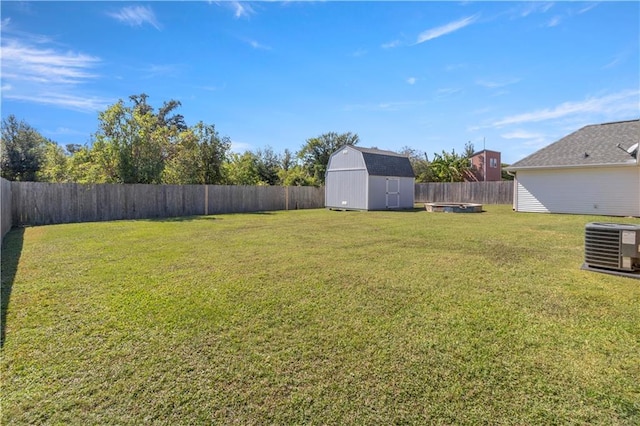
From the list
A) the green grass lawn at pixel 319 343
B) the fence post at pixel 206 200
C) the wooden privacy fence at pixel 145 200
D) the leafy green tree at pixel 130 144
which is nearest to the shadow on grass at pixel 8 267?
the green grass lawn at pixel 319 343

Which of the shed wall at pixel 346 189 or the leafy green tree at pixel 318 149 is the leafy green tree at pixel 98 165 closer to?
the shed wall at pixel 346 189

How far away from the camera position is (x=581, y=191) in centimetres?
1391

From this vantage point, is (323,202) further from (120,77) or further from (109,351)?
(109,351)

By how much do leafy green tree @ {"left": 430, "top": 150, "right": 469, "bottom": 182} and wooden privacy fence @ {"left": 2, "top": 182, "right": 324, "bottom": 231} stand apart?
55.7ft

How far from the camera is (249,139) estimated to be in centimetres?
2983

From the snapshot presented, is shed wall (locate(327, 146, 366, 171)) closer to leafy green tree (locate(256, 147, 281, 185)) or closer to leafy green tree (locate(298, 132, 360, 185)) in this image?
leafy green tree (locate(256, 147, 281, 185))

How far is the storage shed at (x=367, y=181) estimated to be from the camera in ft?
56.4

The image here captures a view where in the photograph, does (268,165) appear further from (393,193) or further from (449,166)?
(449,166)

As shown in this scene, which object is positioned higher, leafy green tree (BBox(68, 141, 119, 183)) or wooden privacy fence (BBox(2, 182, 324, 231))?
leafy green tree (BBox(68, 141, 119, 183))

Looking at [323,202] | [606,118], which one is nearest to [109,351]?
[323,202]

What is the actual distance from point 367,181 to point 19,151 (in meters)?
19.9

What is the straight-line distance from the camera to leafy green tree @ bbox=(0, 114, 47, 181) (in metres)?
17.9

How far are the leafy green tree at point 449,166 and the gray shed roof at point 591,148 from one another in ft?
44.8

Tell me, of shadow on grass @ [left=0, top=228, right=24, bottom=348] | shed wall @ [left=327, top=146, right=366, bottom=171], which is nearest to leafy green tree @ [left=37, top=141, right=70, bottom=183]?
shadow on grass @ [left=0, top=228, right=24, bottom=348]
